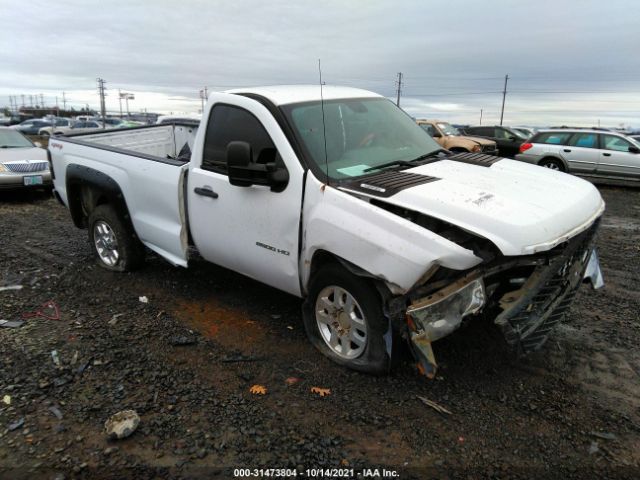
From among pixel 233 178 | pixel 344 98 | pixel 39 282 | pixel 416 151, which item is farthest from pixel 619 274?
pixel 39 282

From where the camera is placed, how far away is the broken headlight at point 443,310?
9.73ft

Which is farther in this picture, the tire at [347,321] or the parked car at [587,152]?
the parked car at [587,152]

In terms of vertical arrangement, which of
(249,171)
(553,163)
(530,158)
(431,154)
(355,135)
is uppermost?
(355,135)

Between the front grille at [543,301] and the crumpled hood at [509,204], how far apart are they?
25 centimetres

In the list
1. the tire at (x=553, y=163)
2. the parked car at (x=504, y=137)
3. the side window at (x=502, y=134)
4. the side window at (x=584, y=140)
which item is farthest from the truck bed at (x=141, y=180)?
the side window at (x=502, y=134)

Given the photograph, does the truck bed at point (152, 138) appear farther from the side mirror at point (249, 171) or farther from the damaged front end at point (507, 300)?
the damaged front end at point (507, 300)

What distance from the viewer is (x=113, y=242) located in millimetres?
5508

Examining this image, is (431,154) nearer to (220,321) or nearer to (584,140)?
(220,321)

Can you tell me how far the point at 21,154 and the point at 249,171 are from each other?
8935 millimetres

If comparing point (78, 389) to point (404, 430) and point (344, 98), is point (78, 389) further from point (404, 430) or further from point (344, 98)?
point (344, 98)

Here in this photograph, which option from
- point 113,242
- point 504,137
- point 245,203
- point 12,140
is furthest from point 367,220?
point 504,137

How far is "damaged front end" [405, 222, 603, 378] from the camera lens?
2.99 metres

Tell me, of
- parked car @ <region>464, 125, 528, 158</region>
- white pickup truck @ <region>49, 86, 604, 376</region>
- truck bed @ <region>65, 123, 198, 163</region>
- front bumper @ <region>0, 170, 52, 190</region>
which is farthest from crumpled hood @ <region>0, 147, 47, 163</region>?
parked car @ <region>464, 125, 528, 158</region>

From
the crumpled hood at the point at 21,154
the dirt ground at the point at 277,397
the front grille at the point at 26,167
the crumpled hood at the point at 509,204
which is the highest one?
the crumpled hood at the point at 509,204
